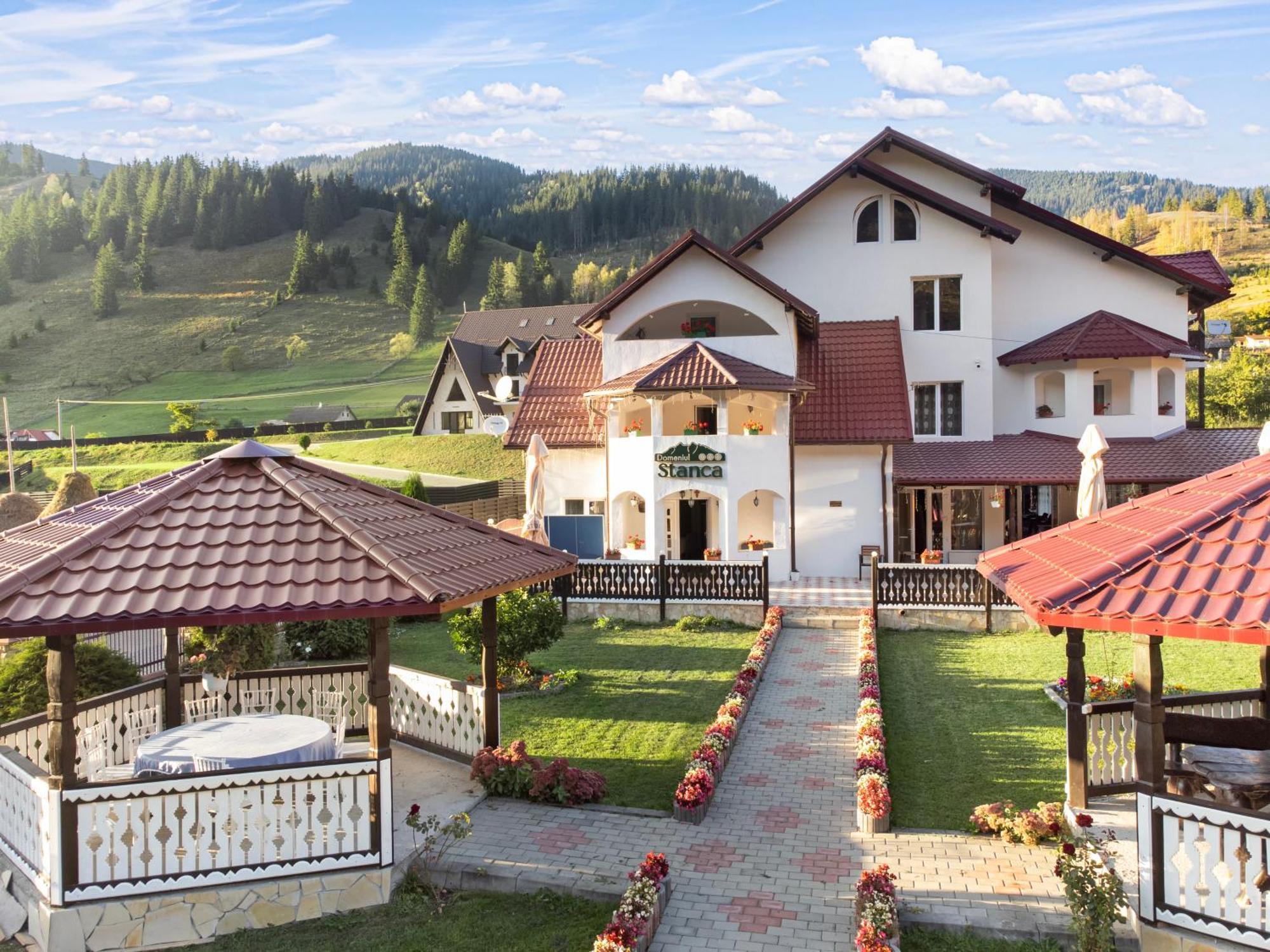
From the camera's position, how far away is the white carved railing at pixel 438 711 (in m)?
10.9

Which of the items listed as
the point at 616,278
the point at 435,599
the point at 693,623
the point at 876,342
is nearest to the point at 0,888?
the point at 435,599

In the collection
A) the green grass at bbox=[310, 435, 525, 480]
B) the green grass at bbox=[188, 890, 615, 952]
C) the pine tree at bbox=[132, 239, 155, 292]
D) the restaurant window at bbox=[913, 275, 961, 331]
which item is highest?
the pine tree at bbox=[132, 239, 155, 292]

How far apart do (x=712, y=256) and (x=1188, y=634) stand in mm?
20461

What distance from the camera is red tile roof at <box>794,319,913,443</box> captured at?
81.1 ft

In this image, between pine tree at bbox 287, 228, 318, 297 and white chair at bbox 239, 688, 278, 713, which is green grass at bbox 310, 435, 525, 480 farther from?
pine tree at bbox 287, 228, 318, 297

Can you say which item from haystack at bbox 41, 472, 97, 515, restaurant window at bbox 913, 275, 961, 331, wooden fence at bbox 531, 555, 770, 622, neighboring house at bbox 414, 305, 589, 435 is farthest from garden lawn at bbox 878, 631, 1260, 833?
neighboring house at bbox 414, 305, 589, 435

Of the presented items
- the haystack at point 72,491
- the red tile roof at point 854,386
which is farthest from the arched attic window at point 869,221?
the haystack at point 72,491

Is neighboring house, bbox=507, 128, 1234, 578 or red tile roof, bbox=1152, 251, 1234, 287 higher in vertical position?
red tile roof, bbox=1152, 251, 1234, 287

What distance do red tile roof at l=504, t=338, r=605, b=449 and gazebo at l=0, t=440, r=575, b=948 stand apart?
18180 mm

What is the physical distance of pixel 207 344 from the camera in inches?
3669

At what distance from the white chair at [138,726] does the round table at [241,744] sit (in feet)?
4.77

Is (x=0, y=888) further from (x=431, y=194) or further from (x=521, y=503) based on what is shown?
(x=431, y=194)

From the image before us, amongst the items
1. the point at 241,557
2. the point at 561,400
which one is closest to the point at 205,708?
the point at 241,557

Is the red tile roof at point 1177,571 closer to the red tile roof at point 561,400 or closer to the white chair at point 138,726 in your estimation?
the white chair at point 138,726
